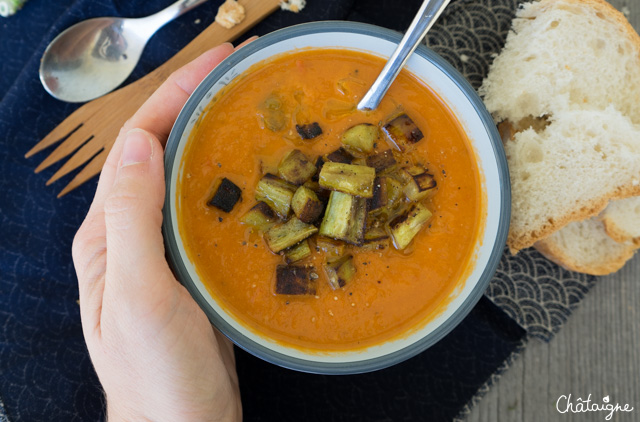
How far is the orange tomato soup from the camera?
203 cm

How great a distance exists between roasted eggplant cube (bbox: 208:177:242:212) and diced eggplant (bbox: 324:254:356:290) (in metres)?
0.47

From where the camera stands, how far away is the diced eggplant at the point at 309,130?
6.61 ft

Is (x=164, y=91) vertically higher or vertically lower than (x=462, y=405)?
higher

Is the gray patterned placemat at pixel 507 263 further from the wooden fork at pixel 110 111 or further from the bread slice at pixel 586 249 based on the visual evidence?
the wooden fork at pixel 110 111

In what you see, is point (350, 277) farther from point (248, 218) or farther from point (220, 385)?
point (220, 385)

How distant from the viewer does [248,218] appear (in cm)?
200

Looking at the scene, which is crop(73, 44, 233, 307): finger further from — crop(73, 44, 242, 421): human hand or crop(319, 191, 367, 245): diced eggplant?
crop(319, 191, 367, 245): diced eggplant

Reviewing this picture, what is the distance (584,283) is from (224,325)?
77.2 inches

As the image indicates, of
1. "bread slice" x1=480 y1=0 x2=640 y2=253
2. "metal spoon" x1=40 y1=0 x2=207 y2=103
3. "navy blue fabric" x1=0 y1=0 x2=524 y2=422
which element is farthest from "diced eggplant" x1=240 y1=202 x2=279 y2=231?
"bread slice" x1=480 y1=0 x2=640 y2=253

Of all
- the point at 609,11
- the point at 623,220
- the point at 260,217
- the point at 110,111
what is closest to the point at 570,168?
the point at 623,220

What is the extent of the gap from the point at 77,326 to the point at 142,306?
992 mm

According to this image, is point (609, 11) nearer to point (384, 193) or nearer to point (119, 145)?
point (384, 193)

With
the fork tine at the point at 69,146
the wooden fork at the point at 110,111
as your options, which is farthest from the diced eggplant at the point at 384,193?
the fork tine at the point at 69,146

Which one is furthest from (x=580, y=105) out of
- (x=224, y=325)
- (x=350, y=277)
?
(x=224, y=325)
